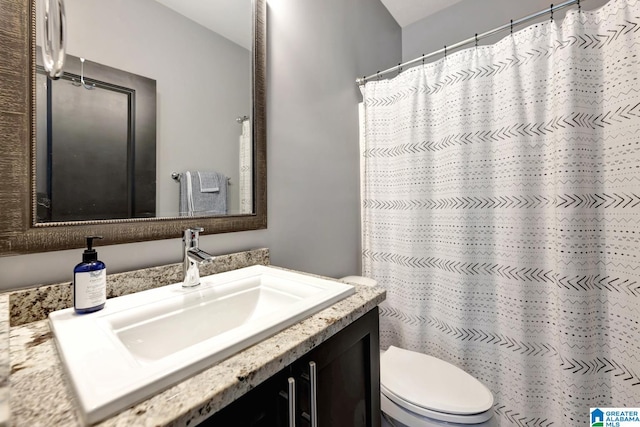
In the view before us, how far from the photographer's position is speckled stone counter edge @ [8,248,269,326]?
0.61 metres

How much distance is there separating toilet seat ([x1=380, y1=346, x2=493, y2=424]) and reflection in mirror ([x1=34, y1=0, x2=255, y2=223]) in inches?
35.1

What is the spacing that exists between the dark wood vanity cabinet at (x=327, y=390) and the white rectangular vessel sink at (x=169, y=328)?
8cm

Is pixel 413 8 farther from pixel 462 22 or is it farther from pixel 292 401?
pixel 292 401

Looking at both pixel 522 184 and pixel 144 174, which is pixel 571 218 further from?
pixel 144 174

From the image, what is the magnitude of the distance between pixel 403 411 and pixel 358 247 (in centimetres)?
91

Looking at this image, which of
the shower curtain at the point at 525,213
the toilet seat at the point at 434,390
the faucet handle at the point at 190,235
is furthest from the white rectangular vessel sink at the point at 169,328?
the shower curtain at the point at 525,213

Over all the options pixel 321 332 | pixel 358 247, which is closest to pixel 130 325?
pixel 321 332

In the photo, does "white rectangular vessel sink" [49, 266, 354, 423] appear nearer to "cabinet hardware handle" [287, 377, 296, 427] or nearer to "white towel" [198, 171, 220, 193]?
"cabinet hardware handle" [287, 377, 296, 427]

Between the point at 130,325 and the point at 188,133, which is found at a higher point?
the point at 188,133

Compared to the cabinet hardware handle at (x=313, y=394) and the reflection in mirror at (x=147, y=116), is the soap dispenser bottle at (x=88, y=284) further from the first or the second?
the cabinet hardware handle at (x=313, y=394)

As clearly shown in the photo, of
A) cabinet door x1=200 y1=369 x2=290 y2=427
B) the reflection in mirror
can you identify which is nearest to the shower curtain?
the reflection in mirror

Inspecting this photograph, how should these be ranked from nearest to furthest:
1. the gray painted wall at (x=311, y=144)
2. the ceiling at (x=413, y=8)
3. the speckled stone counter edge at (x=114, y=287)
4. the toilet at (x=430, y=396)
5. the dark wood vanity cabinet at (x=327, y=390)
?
1. the dark wood vanity cabinet at (x=327, y=390)
2. the speckled stone counter edge at (x=114, y=287)
3. the toilet at (x=430, y=396)
4. the gray painted wall at (x=311, y=144)
5. the ceiling at (x=413, y=8)

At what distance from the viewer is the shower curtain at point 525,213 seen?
991 millimetres

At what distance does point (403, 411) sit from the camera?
3.23 feet
